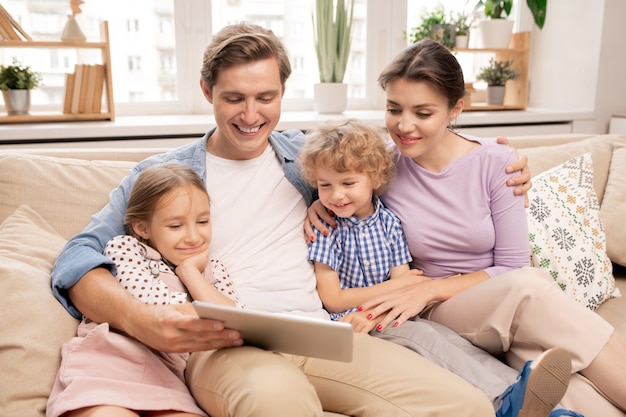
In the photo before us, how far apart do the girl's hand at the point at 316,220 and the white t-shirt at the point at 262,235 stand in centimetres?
3

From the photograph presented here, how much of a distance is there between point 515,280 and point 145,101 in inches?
87.0

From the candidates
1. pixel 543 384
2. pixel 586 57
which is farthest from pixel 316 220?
pixel 586 57

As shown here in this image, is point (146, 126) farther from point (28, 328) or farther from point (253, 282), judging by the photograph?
point (28, 328)

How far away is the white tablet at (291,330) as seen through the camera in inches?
40.8

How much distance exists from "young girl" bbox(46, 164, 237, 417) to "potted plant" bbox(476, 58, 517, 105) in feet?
7.52

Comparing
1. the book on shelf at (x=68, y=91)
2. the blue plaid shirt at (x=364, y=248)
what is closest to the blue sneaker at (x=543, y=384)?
the blue plaid shirt at (x=364, y=248)

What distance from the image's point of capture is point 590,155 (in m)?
2.10

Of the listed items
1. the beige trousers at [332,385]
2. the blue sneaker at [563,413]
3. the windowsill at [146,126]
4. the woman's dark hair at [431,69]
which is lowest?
the blue sneaker at [563,413]

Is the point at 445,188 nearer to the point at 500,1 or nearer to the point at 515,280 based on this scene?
the point at 515,280

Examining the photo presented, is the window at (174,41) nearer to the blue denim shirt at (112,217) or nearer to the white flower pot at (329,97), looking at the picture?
the white flower pot at (329,97)

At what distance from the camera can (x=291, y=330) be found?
1088 mm

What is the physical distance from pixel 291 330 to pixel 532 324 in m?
0.65

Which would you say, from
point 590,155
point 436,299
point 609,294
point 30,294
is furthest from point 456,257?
point 30,294

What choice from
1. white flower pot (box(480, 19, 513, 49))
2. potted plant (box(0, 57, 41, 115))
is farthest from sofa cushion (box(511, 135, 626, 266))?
potted plant (box(0, 57, 41, 115))
